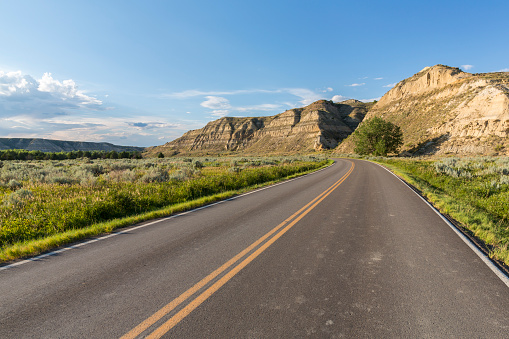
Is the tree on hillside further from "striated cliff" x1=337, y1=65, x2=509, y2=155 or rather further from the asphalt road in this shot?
the asphalt road

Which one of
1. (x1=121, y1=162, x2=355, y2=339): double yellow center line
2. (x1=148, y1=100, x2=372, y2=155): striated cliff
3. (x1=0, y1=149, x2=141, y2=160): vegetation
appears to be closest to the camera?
(x1=121, y1=162, x2=355, y2=339): double yellow center line

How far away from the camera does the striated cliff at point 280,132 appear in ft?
365

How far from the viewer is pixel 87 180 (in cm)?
1422

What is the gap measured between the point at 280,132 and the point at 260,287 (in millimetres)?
127682

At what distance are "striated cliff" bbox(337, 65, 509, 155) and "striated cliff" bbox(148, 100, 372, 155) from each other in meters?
31.3

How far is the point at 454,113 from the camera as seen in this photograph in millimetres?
56719

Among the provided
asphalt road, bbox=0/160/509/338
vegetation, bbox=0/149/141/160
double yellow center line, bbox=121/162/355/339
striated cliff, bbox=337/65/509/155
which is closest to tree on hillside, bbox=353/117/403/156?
striated cliff, bbox=337/65/509/155

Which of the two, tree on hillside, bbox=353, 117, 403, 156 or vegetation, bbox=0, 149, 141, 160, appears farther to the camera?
vegetation, bbox=0, 149, 141, 160

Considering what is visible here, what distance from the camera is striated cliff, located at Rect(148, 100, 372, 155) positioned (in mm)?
111188

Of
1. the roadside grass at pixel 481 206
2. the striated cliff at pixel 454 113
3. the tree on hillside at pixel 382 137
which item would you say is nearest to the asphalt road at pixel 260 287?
the roadside grass at pixel 481 206

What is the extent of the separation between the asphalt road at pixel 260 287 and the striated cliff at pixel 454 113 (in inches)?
2142

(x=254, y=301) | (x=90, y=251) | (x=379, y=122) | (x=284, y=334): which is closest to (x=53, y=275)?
(x=90, y=251)

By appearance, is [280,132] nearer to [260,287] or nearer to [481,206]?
[481,206]

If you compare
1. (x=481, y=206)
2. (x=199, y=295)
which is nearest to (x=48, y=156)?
(x=199, y=295)
